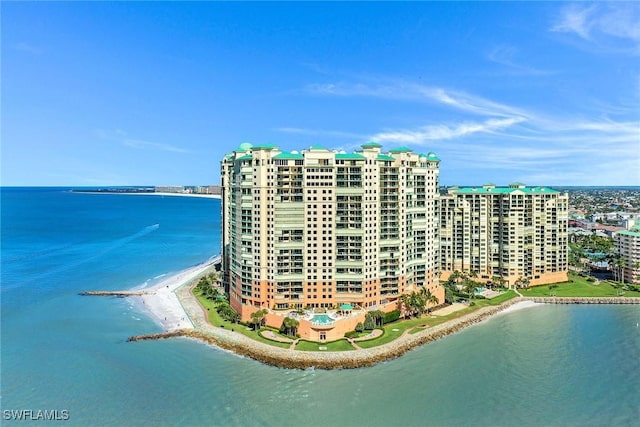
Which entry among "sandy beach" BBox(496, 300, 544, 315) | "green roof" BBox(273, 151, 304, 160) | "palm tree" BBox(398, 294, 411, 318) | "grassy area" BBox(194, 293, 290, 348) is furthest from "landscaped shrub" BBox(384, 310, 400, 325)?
"green roof" BBox(273, 151, 304, 160)

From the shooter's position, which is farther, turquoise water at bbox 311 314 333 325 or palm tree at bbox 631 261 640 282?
palm tree at bbox 631 261 640 282

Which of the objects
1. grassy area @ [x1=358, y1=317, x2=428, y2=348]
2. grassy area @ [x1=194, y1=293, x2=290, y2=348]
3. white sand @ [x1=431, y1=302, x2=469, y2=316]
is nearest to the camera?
grassy area @ [x1=194, y1=293, x2=290, y2=348]

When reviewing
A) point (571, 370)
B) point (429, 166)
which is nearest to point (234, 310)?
point (429, 166)

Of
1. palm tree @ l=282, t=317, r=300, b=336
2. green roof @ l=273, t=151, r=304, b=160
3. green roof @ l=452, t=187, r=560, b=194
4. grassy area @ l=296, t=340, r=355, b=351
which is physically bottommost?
grassy area @ l=296, t=340, r=355, b=351

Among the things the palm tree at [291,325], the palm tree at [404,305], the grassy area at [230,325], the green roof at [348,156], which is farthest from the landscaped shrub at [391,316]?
the green roof at [348,156]

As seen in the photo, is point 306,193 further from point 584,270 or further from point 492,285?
point 584,270

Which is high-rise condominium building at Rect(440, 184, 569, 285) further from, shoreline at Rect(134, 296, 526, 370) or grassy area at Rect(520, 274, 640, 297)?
shoreline at Rect(134, 296, 526, 370)

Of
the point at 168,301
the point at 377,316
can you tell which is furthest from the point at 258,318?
the point at 168,301

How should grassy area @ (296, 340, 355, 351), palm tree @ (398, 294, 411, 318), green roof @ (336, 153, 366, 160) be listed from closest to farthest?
1. grassy area @ (296, 340, 355, 351)
2. green roof @ (336, 153, 366, 160)
3. palm tree @ (398, 294, 411, 318)
